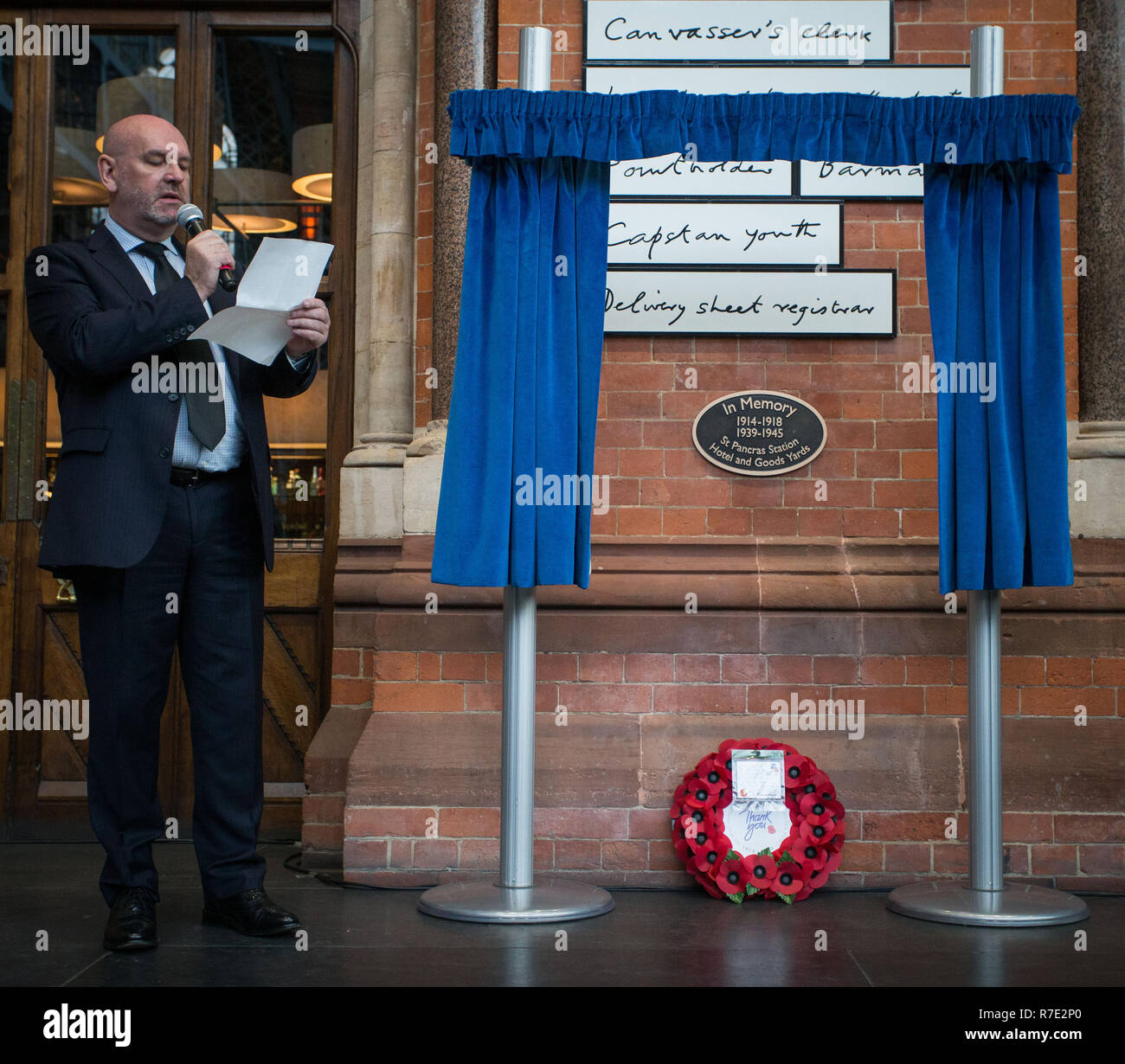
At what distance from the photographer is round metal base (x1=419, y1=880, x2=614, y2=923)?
11.1ft

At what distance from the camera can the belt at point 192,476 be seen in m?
3.18

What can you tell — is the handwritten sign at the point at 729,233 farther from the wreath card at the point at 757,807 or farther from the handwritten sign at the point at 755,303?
the wreath card at the point at 757,807

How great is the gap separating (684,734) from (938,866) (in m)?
0.88

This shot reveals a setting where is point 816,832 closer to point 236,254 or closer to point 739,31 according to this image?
point 739,31

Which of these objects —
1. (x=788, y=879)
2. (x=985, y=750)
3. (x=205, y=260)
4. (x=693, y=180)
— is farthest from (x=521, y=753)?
(x=693, y=180)

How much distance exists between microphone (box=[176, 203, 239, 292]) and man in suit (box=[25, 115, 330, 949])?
36mm

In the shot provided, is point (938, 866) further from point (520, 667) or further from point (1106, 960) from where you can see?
point (520, 667)

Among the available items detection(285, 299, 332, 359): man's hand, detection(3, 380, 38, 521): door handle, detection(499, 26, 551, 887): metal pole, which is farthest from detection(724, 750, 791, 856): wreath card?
detection(3, 380, 38, 521): door handle

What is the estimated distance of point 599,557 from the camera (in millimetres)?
4211

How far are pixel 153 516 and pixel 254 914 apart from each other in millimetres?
1028

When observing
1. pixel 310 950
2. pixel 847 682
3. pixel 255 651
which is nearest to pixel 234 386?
pixel 255 651
